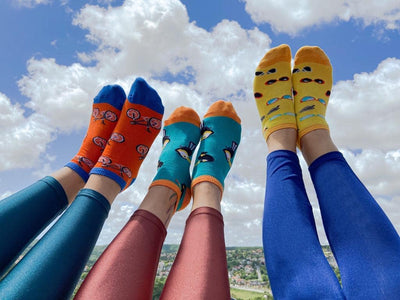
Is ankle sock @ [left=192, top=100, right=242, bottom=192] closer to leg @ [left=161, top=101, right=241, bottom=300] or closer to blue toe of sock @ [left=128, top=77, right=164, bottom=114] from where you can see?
leg @ [left=161, top=101, right=241, bottom=300]

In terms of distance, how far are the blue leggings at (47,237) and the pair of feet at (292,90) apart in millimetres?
681

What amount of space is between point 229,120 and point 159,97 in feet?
1.21

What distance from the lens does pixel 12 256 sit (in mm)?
813

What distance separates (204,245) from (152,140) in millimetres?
719

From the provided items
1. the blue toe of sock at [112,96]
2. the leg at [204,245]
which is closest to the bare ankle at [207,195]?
the leg at [204,245]

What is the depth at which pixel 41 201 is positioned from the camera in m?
0.96

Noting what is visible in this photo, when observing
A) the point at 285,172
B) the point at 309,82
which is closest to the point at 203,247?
the point at 285,172

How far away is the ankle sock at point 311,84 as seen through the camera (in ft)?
3.89

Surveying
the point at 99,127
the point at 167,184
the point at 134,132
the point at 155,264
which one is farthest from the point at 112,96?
the point at 155,264

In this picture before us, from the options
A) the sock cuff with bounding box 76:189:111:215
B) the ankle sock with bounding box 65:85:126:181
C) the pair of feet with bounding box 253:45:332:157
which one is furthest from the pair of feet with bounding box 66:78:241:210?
the pair of feet with bounding box 253:45:332:157

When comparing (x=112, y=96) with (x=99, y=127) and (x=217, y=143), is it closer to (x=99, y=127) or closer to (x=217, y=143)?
(x=99, y=127)

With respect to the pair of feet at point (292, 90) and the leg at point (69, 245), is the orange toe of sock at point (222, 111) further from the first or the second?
the leg at point (69, 245)

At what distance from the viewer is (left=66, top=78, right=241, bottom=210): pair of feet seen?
113 centimetres

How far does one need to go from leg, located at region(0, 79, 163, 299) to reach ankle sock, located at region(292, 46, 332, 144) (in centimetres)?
73
